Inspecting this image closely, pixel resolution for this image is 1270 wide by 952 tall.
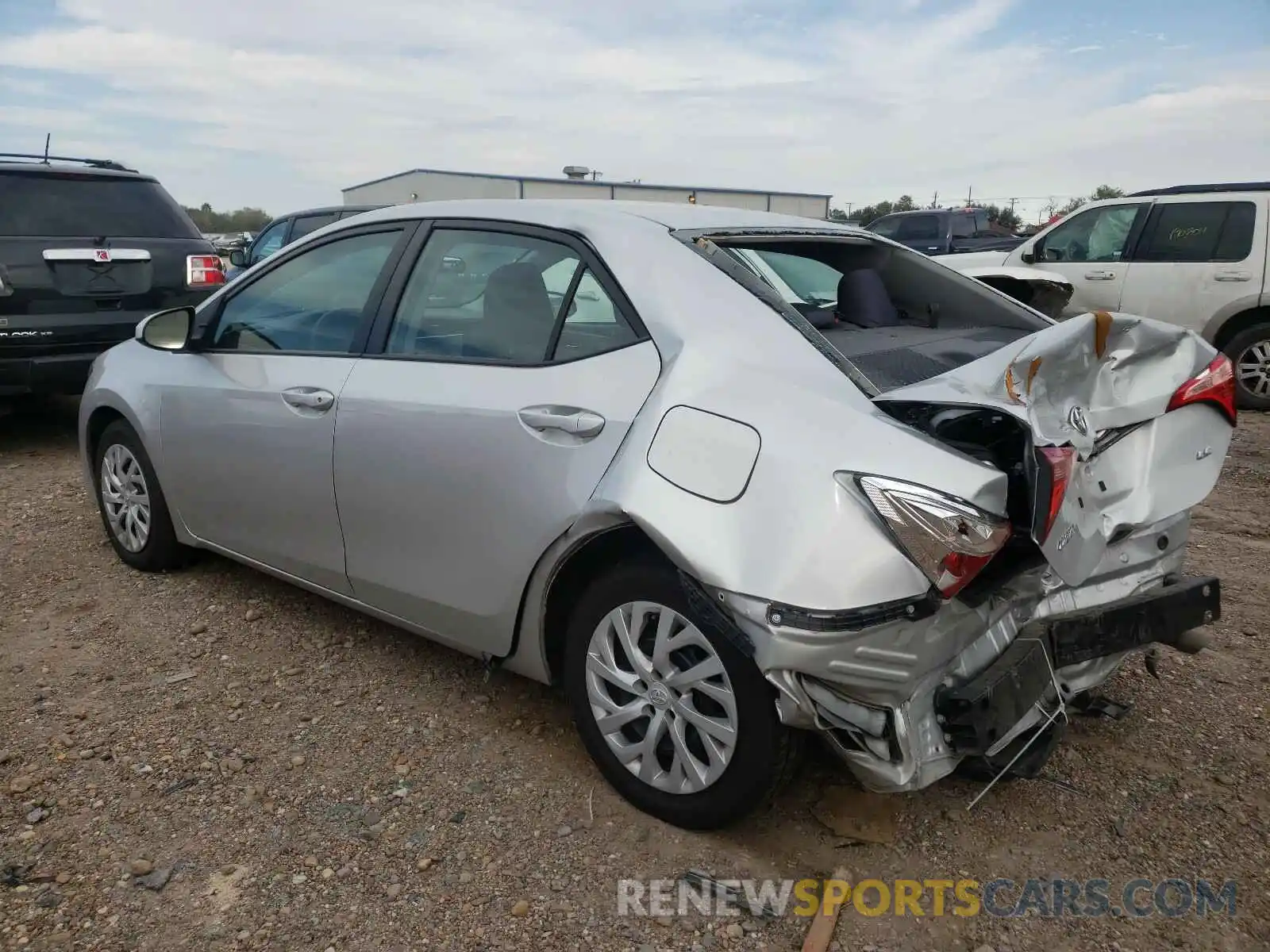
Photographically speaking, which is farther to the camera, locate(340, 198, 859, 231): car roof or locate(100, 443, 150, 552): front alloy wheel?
locate(100, 443, 150, 552): front alloy wheel

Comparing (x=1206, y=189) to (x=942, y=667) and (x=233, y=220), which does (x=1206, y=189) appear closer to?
(x=942, y=667)

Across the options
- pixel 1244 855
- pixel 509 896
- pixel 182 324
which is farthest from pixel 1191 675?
pixel 182 324

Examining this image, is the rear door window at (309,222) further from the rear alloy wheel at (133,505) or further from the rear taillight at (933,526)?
the rear taillight at (933,526)

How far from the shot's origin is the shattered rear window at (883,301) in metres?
2.68

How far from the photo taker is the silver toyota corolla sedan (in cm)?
211

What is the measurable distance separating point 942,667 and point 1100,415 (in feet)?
2.48

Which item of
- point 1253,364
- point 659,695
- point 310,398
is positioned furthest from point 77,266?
point 1253,364

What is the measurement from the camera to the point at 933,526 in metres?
2.04

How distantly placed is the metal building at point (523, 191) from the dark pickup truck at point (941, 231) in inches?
151

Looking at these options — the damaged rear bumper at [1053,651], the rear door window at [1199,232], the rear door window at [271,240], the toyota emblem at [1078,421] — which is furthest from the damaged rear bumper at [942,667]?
the rear door window at [271,240]

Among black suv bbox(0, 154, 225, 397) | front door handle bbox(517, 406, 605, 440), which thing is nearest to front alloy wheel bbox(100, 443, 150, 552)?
black suv bbox(0, 154, 225, 397)

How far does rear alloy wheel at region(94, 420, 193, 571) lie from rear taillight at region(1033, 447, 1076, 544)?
3.46 metres

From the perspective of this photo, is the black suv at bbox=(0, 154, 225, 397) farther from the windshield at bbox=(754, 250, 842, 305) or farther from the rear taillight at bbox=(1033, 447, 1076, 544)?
the rear taillight at bbox=(1033, 447, 1076, 544)

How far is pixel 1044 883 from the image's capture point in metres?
2.39
